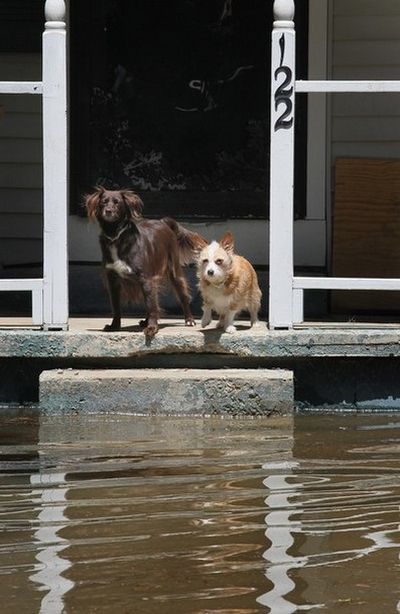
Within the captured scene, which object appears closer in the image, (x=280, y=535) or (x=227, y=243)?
(x=280, y=535)

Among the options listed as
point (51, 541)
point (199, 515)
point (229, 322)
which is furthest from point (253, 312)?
point (51, 541)

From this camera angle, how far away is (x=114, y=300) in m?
8.41

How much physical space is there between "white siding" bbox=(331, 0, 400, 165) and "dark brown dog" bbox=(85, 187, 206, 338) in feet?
7.58

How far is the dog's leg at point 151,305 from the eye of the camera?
812 cm

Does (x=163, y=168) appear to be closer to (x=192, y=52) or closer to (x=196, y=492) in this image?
(x=192, y=52)

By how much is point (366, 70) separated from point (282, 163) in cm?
251

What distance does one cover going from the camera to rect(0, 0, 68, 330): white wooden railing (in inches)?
320

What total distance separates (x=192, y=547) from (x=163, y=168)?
18.3 ft

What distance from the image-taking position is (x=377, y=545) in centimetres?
522

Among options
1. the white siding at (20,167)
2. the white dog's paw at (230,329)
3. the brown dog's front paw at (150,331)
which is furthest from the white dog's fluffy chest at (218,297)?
the white siding at (20,167)

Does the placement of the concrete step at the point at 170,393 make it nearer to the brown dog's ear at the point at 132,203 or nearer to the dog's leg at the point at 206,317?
the dog's leg at the point at 206,317

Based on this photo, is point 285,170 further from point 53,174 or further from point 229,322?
point 53,174

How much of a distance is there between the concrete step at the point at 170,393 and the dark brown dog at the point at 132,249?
0.35 meters

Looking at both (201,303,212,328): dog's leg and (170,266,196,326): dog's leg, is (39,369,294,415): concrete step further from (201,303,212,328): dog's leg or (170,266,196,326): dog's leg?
(170,266,196,326): dog's leg
